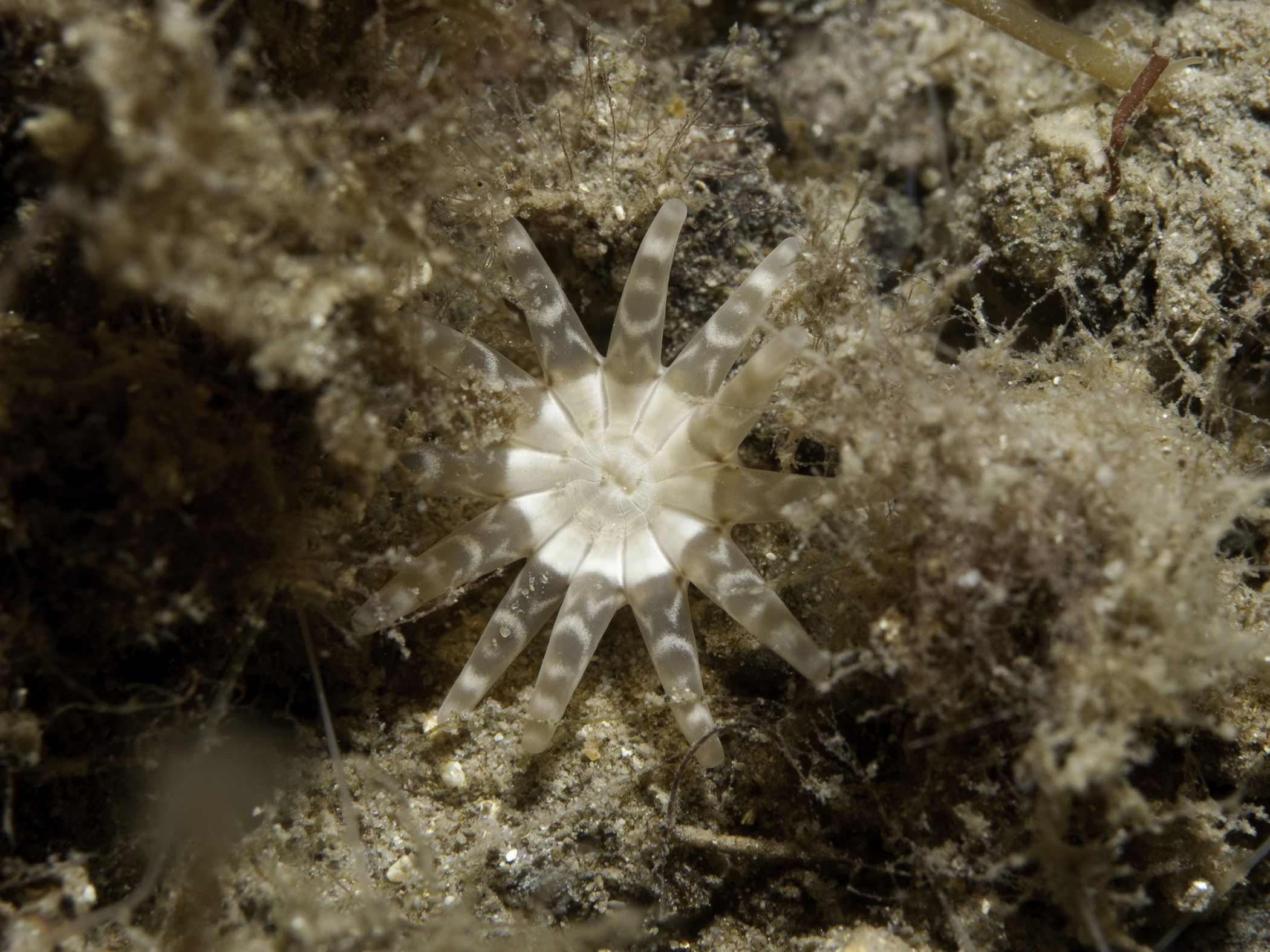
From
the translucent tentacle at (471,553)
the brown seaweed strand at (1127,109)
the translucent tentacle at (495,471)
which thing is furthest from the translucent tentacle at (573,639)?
the brown seaweed strand at (1127,109)

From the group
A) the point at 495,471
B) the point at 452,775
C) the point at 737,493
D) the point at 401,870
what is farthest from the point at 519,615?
the point at 401,870

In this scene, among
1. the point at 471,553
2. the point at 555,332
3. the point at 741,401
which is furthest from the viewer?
the point at 555,332

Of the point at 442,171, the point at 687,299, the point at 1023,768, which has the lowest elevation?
the point at 1023,768

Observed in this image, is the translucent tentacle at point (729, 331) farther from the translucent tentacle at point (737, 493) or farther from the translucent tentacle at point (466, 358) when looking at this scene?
the translucent tentacle at point (466, 358)

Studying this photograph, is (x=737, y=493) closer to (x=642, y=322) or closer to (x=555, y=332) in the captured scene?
(x=642, y=322)

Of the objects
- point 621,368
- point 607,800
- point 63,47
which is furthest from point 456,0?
point 607,800

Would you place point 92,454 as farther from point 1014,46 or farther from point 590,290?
point 1014,46

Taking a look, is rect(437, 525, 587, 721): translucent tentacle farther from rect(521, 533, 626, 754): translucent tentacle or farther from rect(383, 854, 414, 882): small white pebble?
rect(383, 854, 414, 882): small white pebble
